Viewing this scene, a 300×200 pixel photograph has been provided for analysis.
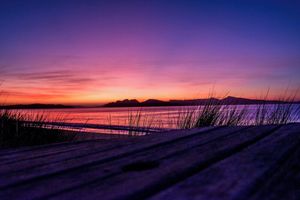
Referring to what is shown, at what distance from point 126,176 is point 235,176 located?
0.24 metres

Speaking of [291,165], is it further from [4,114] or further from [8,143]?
[4,114]

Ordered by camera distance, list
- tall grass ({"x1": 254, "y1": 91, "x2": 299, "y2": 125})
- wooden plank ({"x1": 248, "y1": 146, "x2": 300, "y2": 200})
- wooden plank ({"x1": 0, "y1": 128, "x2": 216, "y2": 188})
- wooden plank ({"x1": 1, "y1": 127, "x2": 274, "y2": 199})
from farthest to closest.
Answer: tall grass ({"x1": 254, "y1": 91, "x2": 299, "y2": 125}) → wooden plank ({"x1": 0, "y1": 128, "x2": 216, "y2": 188}) → wooden plank ({"x1": 1, "y1": 127, "x2": 274, "y2": 199}) → wooden plank ({"x1": 248, "y1": 146, "x2": 300, "y2": 200})

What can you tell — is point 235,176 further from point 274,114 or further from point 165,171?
point 274,114

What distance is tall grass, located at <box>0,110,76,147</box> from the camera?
451cm

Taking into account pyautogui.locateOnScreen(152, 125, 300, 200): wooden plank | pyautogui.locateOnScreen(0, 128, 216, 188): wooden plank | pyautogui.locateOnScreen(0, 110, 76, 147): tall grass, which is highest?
pyautogui.locateOnScreen(152, 125, 300, 200): wooden plank

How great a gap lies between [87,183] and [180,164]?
0.24 metres

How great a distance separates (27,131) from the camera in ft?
16.5

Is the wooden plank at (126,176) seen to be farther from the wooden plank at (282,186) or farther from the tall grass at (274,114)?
the tall grass at (274,114)

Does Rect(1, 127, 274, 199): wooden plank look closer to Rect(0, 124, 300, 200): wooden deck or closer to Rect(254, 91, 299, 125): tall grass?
Rect(0, 124, 300, 200): wooden deck

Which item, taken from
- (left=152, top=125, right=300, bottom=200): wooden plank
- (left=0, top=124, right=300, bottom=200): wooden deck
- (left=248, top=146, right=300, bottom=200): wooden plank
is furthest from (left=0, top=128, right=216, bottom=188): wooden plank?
(left=248, top=146, right=300, bottom=200): wooden plank

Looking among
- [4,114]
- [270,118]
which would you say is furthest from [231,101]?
[4,114]

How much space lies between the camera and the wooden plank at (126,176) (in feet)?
2.36

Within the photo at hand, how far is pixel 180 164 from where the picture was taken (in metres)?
0.90

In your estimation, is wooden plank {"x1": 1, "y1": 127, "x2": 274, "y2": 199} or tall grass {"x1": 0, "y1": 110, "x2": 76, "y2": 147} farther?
tall grass {"x1": 0, "y1": 110, "x2": 76, "y2": 147}
